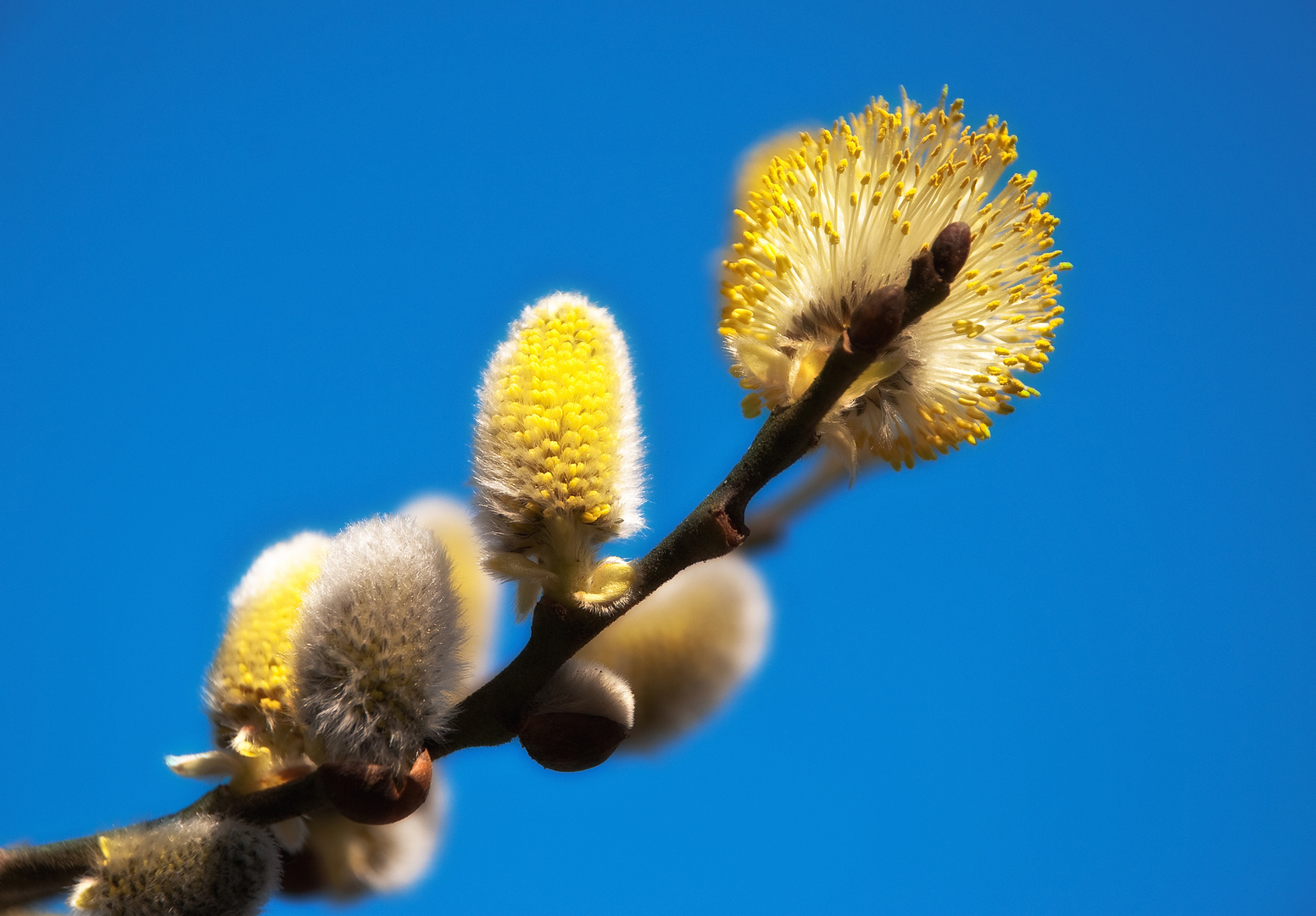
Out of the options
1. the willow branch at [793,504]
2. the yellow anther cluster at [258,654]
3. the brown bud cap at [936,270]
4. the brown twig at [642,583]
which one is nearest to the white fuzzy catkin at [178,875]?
the brown twig at [642,583]

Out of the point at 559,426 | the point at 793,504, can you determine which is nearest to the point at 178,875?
the point at 559,426

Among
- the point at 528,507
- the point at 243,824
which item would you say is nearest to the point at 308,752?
the point at 243,824

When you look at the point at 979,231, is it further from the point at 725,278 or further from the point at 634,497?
the point at 634,497

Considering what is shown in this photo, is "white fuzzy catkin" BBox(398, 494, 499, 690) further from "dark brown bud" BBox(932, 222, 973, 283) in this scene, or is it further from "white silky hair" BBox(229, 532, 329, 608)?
"dark brown bud" BBox(932, 222, 973, 283)

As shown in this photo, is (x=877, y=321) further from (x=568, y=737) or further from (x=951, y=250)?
(x=568, y=737)

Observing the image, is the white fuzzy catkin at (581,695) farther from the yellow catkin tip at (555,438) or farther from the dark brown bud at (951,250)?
the dark brown bud at (951,250)

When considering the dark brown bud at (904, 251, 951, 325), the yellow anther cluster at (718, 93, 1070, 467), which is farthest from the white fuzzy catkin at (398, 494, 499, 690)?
the dark brown bud at (904, 251, 951, 325)

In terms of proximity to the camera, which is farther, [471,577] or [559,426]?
[471,577]
